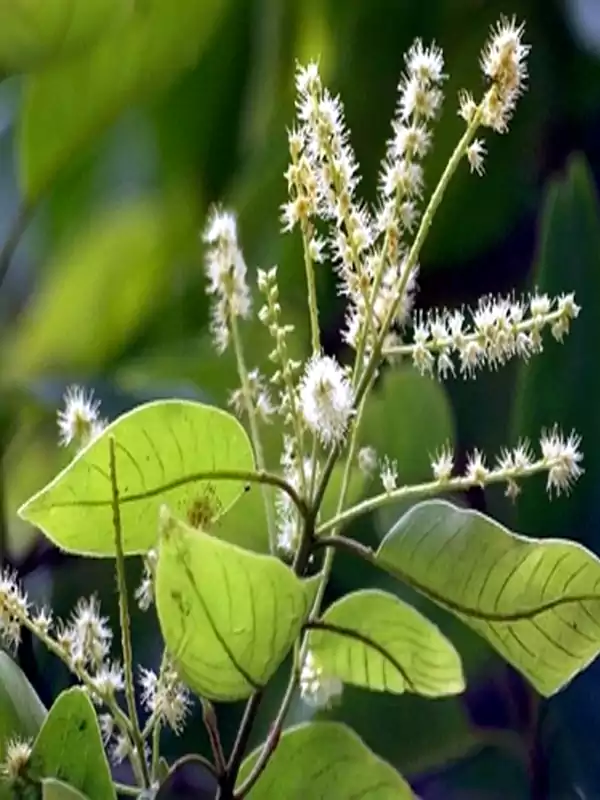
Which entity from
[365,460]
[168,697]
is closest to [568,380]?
[365,460]

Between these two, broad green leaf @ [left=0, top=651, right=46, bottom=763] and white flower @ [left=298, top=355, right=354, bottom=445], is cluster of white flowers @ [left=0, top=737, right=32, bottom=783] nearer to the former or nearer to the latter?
broad green leaf @ [left=0, top=651, right=46, bottom=763]

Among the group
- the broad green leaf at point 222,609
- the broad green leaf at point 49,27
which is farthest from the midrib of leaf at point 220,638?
the broad green leaf at point 49,27

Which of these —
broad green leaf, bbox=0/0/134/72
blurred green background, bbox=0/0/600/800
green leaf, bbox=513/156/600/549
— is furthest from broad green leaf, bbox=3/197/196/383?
green leaf, bbox=513/156/600/549

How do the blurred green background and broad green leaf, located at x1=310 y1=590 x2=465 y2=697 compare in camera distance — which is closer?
broad green leaf, located at x1=310 y1=590 x2=465 y2=697

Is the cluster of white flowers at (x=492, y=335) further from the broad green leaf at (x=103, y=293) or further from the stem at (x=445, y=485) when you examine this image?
the broad green leaf at (x=103, y=293)

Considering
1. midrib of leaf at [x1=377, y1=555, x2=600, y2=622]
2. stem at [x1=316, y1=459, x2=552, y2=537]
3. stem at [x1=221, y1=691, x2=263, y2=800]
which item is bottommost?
stem at [x1=221, y1=691, x2=263, y2=800]

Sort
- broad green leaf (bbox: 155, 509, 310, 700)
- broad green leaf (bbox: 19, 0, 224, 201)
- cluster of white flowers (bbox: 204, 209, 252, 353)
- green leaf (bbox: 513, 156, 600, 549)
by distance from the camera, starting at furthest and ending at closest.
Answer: broad green leaf (bbox: 19, 0, 224, 201) < green leaf (bbox: 513, 156, 600, 549) < cluster of white flowers (bbox: 204, 209, 252, 353) < broad green leaf (bbox: 155, 509, 310, 700)
